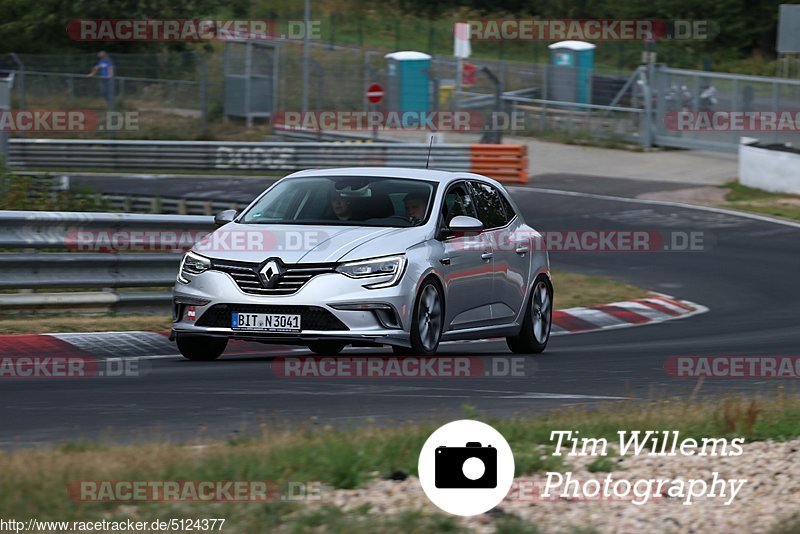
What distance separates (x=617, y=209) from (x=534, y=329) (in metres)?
15.8

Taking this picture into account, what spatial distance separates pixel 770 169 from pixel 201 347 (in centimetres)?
2094

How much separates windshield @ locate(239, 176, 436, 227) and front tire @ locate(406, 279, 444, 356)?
621 mm

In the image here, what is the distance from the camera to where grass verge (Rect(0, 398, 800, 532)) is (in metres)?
5.65

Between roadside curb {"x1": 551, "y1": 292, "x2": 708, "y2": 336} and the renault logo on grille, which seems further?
roadside curb {"x1": 551, "y1": 292, "x2": 708, "y2": 336}

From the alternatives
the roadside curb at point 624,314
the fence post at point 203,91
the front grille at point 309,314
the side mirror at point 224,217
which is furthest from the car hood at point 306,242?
the fence post at point 203,91

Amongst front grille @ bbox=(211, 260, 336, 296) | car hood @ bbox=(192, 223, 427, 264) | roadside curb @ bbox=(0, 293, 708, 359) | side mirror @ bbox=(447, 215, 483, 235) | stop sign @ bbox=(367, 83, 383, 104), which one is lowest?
roadside curb @ bbox=(0, 293, 708, 359)

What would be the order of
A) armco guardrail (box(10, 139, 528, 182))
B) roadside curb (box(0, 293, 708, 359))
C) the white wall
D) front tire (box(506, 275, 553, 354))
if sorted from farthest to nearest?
armco guardrail (box(10, 139, 528, 182))
the white wall
front tire (box(506, 275, 553, 354))
roadside curb (box(0, 293, 708, 359))

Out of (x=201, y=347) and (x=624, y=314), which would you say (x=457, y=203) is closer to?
(x=201, y=347)

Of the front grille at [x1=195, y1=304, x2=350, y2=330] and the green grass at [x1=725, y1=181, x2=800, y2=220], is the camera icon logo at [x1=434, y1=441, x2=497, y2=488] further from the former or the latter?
the green grass at [x1=725, y1=181, x2=800, y2=220]

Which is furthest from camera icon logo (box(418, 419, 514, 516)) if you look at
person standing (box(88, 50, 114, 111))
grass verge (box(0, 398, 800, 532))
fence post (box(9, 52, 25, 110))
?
person standing (box(88, 50, 114, 111))

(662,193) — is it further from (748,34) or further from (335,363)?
(748,34)

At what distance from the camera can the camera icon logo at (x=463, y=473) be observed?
5.90m

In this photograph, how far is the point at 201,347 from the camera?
450 inches

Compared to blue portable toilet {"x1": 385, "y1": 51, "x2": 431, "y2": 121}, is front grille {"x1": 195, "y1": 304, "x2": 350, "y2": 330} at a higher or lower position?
lower
